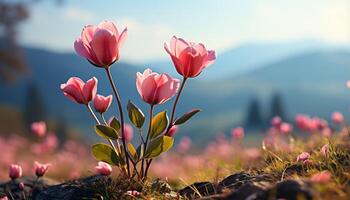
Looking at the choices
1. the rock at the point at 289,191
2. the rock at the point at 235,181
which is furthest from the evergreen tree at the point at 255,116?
the rock at the point at 289,191

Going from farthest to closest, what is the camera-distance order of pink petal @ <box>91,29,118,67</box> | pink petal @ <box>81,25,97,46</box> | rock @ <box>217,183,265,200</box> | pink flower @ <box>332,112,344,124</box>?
pink flower @ <box>332,112,344,124</box>
pink petal @ <box>81,25,97,46</box>
pink petal @ <box>91,29,118,67</box>
rock @ <box>217,183,265,200</box>

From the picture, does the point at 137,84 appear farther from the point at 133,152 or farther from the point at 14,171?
the point at 14,171

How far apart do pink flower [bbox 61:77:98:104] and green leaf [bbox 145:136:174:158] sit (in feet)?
1.53

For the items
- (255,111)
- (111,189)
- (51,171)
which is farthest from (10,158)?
(255,111)

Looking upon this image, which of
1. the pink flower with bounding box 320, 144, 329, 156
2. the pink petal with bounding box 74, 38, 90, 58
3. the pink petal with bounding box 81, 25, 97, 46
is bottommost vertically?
the pink flower with bounding box 320, 144, 329, 156

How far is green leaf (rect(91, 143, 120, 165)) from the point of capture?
3.09m

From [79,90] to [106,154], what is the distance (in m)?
0.42

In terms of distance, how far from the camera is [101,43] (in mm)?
2928

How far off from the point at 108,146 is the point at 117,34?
0.66 m

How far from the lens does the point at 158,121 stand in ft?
10.3

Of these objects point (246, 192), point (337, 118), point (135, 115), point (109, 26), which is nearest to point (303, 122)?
point (337, 118)

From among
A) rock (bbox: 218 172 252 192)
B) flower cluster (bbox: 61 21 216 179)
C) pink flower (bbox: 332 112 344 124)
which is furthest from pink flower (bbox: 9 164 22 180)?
pink flower (bbox: 332 112 344 124)

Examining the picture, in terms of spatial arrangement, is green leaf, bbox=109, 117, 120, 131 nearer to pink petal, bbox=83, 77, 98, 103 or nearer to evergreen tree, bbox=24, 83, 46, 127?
pink petal, bbox=83, 77, 98, 103

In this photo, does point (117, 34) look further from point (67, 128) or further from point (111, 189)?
point (67, 128)
